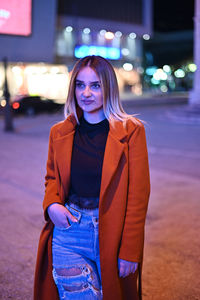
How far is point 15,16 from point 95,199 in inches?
1096

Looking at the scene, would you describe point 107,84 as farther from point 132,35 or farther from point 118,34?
point 132,35

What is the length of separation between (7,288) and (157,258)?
160 cm

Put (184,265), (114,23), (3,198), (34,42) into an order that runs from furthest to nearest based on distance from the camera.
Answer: (114,23), (34,42), (3,198), (184,265)

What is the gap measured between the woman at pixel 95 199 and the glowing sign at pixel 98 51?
44.8m

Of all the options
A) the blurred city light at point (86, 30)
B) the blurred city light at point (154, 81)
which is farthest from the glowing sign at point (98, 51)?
the blurred city light at point (154, 81)

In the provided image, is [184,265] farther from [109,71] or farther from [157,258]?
[109,71]

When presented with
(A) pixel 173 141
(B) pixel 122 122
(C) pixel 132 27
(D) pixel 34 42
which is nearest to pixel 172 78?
(C) pixel 132 27

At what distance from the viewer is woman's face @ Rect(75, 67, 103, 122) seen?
2391 millimetres

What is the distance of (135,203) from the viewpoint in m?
2.30

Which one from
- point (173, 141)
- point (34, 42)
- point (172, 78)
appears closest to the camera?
Answer: point (173, 141)

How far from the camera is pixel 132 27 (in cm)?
5150

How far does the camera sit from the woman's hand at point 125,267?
7.49ft

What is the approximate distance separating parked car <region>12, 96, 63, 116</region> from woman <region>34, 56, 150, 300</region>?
25174mm

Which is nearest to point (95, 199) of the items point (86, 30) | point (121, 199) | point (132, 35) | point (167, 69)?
point (121, 199)
